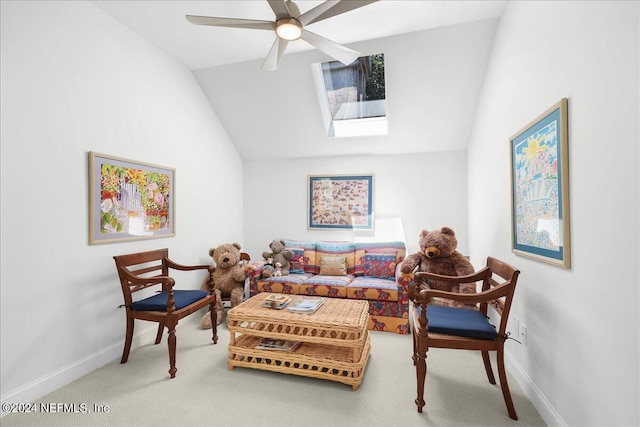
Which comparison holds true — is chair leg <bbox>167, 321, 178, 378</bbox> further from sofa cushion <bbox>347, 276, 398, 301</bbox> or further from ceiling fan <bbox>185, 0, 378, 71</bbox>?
ceiling fan <bbox>185, 0, 378, 71</bbox>

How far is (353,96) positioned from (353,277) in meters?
2.40

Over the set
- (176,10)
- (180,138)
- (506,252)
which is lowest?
(506,252)

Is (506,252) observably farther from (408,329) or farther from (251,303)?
(251,303)

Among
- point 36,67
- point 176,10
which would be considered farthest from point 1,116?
point 176,10

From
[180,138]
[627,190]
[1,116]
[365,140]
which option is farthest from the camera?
[365,140]

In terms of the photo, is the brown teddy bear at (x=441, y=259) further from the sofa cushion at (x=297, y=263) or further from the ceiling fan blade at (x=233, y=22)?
the ceiling fan blade at (x=233, y=22)

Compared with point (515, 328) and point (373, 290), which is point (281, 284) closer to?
point (373, 290)

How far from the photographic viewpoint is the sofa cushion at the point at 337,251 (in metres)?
3.97

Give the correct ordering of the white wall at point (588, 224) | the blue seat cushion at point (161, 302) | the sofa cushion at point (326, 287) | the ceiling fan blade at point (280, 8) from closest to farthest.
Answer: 1. the white wall at point (588, 224)
2. the ceiling fan blade at point (280, 8)
3. the blue seat cushion at point (161, 302)
4. the sofa cushion at point (326, 287)

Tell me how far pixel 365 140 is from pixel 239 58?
6.25 ft

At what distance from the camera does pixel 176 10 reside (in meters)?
2.52

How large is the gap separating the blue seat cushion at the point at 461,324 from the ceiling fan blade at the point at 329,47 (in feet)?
6.66

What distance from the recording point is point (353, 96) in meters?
3.91

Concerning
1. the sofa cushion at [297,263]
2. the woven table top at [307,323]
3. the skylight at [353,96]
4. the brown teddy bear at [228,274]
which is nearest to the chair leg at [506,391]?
the woven table top at [307,323]
